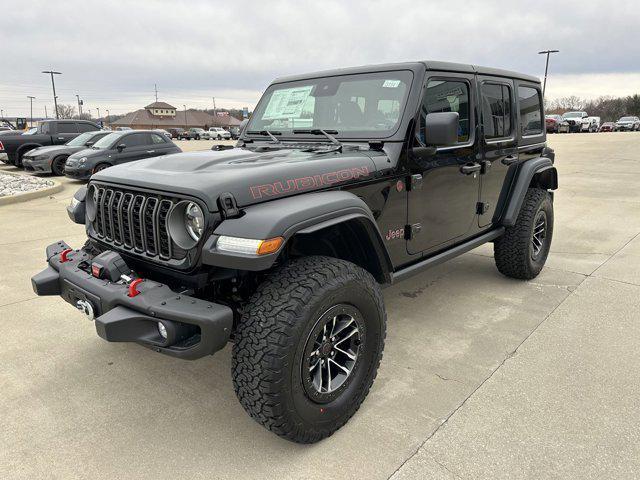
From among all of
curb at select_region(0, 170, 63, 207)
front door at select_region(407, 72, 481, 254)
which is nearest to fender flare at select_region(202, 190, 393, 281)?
front door at select_region(407, 72, 481, 254)

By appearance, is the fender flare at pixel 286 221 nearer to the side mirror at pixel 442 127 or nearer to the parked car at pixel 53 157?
the side mirror at pixel 442 127

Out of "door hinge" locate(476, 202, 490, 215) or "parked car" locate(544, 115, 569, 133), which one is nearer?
"door hinge" locate(476, 202, 490, 215)

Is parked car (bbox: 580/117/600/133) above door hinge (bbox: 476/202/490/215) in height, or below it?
above

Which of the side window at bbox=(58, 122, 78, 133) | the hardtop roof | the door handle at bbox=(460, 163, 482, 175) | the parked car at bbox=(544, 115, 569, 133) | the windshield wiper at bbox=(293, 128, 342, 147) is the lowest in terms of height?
the door handle at bbox=(460, 163, 482, 175)

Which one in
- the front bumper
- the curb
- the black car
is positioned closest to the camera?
the front bumper

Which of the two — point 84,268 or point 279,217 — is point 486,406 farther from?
point 84,268

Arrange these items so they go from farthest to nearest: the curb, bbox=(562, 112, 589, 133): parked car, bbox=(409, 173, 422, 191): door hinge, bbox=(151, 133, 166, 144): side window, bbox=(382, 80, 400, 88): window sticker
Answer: bbox=(562, 112, 589, 133): parked car
bbox=(151, 133, 166, 144): side window
the curb
bbox=(382, 80, 400, 88): window sticker
bbox=(409, 173, 422, 191): door hinge

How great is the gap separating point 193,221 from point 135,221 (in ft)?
1.41

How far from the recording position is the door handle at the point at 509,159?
13.4ft

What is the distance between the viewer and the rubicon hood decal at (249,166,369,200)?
90.8 inches

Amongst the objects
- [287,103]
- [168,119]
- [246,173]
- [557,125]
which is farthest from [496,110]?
[168,119]

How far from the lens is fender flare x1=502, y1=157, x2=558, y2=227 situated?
13.7ft

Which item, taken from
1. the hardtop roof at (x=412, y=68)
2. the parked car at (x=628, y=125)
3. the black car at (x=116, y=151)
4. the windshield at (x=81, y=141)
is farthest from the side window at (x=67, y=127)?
the parked car at (x=628, y=125)

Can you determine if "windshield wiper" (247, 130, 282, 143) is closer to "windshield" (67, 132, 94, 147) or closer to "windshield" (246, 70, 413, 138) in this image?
"windshield" (246, 70, 413, 138)
